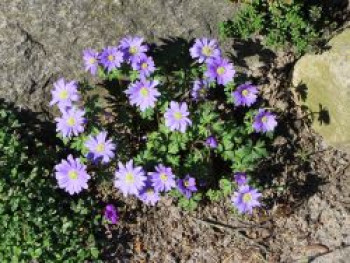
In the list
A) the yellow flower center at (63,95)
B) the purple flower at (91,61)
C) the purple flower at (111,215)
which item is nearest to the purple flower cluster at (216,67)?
the purple flower at (91,61)

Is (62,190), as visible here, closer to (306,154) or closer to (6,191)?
(6,191)

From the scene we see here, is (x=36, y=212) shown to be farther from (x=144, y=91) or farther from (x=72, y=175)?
(x=144, y=91)

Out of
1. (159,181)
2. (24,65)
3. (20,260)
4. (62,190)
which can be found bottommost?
(20,260)

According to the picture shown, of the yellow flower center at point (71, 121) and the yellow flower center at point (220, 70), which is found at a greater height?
the yellow flower center at point (220, 70)

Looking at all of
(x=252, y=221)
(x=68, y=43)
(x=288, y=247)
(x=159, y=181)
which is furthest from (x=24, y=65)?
(x=288, y=247)

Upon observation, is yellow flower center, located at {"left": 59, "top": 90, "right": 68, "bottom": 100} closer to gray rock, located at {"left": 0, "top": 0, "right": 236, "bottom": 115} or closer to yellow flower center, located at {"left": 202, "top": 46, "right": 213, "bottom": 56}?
gray rock, located at {"left": 0, "top": 0, "right": 236, "bottom": 115}

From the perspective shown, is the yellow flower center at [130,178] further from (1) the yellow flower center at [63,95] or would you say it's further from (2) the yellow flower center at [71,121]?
(1) the yellow flower center at [63,95]
